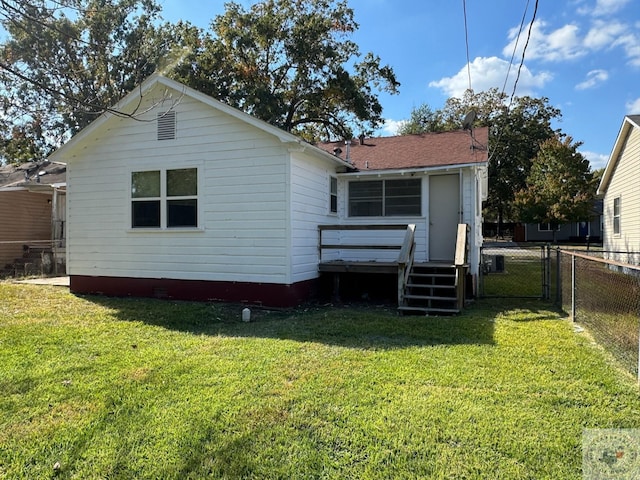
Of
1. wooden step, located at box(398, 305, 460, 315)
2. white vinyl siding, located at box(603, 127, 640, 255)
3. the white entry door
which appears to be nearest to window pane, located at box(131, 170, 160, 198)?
wooden step, located at box(398, 305, 460, 315)

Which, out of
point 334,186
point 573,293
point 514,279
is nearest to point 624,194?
point 514,279

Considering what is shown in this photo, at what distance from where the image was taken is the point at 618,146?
44.4 ft

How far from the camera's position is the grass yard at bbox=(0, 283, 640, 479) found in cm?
280

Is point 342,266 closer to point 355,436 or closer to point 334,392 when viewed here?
point 334,392

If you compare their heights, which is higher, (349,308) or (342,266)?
(342,266)

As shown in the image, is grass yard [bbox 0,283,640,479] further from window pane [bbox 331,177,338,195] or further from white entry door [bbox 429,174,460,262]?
window pane [bbox 331,177,338,195]

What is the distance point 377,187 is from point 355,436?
8.25 m

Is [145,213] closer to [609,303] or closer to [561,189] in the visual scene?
[609,303]

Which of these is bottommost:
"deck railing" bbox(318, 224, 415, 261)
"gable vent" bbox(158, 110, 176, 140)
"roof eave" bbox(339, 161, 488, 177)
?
"deck railing" bbox(318, 224, 415, 261)

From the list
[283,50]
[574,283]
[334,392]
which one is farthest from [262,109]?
[334,392]

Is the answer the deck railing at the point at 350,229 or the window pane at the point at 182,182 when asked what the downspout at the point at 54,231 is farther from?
the deck railing at the point at 350,229

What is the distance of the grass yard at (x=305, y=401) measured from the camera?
9.18 feet

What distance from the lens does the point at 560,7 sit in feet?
26.2

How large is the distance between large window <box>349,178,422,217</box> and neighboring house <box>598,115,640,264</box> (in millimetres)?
5382
